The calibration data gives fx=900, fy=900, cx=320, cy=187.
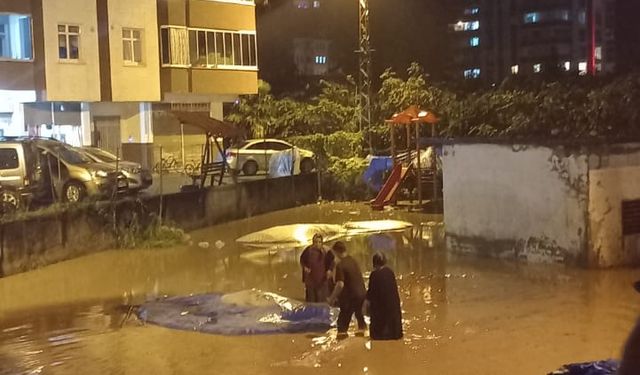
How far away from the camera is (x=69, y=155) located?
2492 centimetres

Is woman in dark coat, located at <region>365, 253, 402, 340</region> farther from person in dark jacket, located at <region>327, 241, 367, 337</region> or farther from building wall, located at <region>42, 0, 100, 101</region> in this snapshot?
building wall, located at <region>42, 0, 100, 101</region>

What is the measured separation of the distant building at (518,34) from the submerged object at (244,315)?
10000 cm

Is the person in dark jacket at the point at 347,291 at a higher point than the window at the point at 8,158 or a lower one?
lower

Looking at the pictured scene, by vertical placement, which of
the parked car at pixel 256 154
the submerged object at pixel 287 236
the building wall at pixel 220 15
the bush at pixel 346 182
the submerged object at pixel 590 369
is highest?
the building wall at pixel 220 15

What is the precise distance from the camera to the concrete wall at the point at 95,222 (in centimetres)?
1708

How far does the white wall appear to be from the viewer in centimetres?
3819

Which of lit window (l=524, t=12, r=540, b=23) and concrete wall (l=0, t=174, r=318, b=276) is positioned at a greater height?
lit window (l=524, t=12, r=540, b=23)

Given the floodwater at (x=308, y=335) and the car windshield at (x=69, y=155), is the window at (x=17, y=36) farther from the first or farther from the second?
the floodwater at (x=308, y=335)

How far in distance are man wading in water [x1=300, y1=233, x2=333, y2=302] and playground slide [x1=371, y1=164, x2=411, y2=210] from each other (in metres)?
14.3

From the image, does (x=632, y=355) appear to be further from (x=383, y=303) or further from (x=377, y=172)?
(x=377, y=172)

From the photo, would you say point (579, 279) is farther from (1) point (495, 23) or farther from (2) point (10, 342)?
(1) point (495, 23)

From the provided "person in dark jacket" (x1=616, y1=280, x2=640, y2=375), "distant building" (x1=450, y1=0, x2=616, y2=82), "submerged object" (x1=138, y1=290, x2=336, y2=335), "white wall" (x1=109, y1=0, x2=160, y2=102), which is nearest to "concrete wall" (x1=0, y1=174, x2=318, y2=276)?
"submerged object" (x1=138, y1=290, x2=336, y2=335)

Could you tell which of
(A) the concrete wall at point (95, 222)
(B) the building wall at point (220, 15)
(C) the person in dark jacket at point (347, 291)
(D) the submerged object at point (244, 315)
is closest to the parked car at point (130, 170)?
(A) the concrete wall at point (95, 222)

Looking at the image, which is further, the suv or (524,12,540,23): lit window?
(524,12,540,23): lit window
